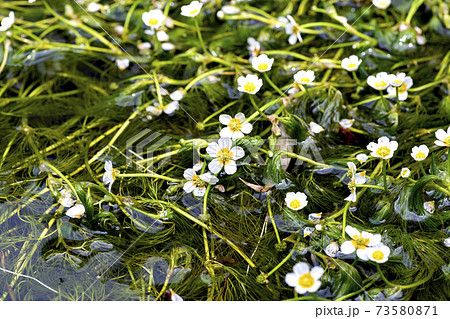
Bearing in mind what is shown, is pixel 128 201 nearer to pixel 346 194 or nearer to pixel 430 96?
pixel 346 194

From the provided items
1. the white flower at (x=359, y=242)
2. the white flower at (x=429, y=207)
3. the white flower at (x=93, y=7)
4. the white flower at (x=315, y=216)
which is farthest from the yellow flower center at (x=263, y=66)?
the white flower at (x=93, y=7)

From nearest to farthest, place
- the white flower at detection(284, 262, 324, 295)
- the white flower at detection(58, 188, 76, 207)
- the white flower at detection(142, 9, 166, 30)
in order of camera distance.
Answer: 1. the white flower at detection(284, 262, 324, 295)
2. the white flower at detection(58, 188, 76, 207)
3. the white flower at detection(142, 9, 166, 30)

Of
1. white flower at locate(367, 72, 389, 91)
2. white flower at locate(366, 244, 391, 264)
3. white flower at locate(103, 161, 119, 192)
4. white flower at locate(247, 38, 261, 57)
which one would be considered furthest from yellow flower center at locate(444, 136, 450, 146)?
white flower at locate(103, 161, 119, 192)

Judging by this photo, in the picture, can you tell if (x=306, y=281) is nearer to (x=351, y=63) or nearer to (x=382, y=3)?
(x=351, y=63)

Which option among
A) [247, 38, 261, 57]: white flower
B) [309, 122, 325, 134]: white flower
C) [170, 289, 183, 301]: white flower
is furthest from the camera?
[247, 38, 261, 57]: white flower

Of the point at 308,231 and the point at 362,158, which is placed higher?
the point at 362,158

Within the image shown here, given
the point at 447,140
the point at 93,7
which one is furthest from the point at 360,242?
the point at 93,7

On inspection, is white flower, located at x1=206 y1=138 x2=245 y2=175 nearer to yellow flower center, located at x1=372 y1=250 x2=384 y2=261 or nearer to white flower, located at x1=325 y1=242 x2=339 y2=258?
white flower, located at x1=325 y1=242 x2=339 y2=258
